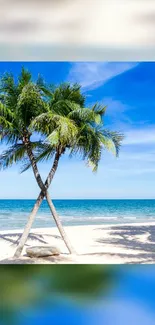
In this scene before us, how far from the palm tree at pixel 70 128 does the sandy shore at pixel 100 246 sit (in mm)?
585

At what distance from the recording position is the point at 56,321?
2.33 m

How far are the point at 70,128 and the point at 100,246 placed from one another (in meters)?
2.17

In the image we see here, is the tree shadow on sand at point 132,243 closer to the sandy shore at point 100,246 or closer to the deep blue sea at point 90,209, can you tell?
the sandy shore at point 100,246

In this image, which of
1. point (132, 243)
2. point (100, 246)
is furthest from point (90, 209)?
point (100, 246)

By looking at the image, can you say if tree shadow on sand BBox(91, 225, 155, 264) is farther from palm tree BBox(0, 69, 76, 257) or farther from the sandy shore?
palm tree BBox(0, 69, 76, 257)

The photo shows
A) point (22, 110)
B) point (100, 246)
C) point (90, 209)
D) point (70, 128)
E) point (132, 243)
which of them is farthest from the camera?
point (90, 209)

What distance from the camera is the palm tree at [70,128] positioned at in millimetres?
4730

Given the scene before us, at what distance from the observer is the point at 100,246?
237 inches

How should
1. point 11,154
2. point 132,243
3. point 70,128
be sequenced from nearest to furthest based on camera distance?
point 70,128, point 11,154, point 132,243

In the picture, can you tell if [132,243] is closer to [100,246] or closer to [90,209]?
[100,246]

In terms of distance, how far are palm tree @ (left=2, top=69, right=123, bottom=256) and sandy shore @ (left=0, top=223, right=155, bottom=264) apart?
0.59 m

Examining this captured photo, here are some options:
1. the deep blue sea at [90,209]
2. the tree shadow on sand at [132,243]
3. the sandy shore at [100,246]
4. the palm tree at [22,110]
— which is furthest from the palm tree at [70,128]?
the deep blue sea at [90,209]
